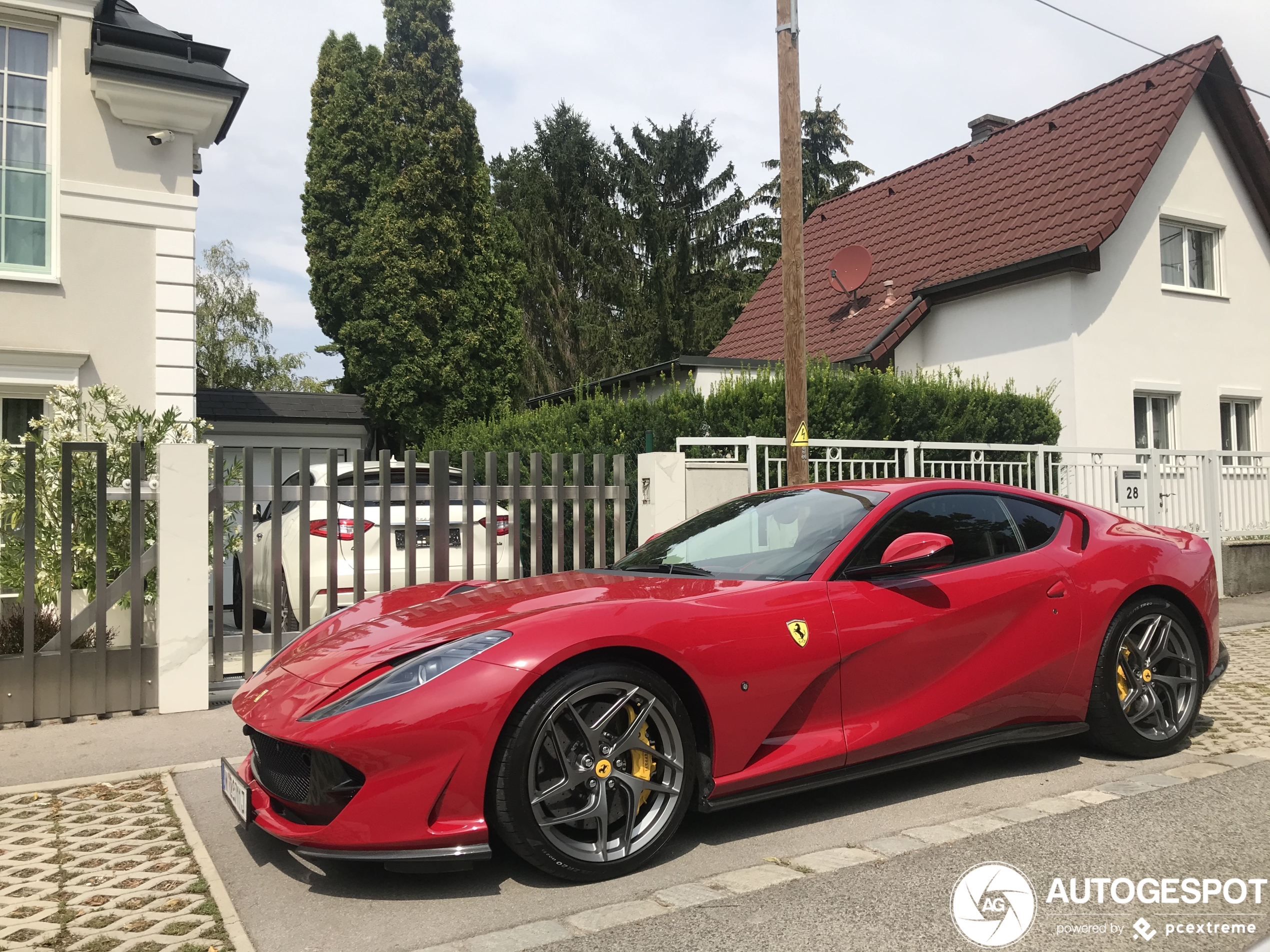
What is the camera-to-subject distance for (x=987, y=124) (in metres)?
20.7

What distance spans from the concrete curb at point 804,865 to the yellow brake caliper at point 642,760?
1.23 feet

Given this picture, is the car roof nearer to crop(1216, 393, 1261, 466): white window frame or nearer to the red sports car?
the red sports car

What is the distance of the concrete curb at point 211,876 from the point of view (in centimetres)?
306

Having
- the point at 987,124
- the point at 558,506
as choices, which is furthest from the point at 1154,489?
the point at 987,124

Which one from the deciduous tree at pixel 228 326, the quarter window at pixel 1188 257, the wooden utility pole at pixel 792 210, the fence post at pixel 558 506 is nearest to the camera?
the fence post at pixel 558 506

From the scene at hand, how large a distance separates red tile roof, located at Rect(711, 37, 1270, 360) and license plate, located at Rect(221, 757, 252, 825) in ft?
46.1

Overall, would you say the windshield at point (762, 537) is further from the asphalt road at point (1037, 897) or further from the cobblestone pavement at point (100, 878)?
the cobblestone pavement at point (100, 878)

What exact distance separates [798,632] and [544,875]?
129cm

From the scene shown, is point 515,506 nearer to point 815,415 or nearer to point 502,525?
point 502,525

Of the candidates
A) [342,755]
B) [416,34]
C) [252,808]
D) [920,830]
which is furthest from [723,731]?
[416,34]

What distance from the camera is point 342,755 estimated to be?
125 inches

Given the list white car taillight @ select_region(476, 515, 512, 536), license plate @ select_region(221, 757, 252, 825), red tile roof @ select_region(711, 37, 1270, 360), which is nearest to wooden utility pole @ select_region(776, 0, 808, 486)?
white car taillight @ select_region(476, 515, 512, 536)

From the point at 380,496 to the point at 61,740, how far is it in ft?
8.15

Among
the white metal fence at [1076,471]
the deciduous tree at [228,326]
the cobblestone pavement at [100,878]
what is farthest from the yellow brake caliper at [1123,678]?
the deciduous tree at [228,326]
